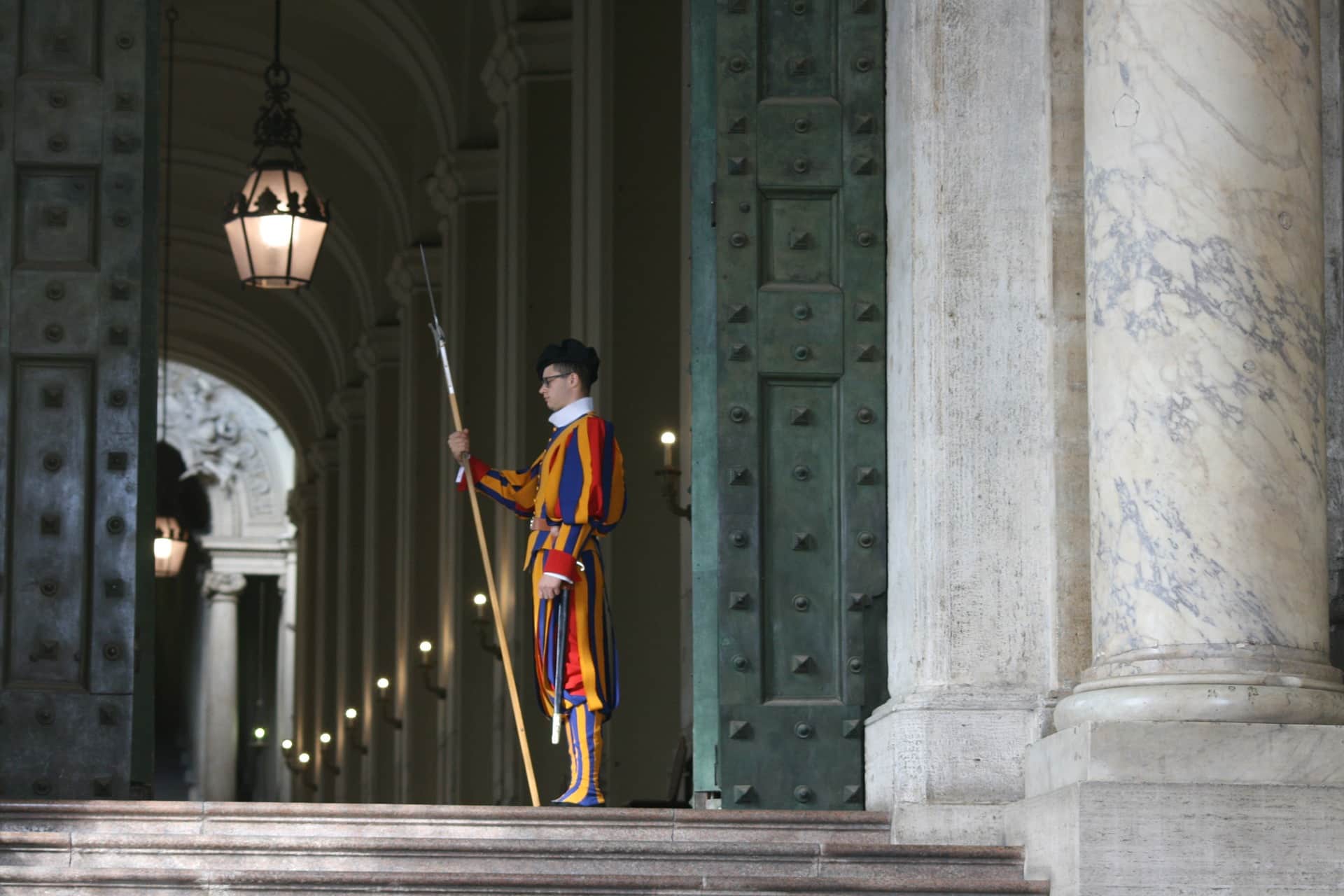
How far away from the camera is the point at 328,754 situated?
94.4 feet

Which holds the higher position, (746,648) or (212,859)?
(746,648)

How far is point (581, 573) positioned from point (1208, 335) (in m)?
2.75

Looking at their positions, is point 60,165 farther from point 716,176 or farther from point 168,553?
point 168,553

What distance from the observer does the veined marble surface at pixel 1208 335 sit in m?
7.88

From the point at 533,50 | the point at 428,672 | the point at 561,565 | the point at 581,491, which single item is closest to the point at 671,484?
the point at 581,491

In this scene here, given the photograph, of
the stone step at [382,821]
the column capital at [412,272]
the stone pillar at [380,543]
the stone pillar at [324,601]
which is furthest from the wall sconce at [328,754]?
the stone step at [382,821]

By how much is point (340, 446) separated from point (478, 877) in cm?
2171

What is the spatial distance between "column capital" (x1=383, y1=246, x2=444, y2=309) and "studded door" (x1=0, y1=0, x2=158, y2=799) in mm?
11750

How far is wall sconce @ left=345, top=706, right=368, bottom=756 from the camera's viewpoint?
25734 millimetres

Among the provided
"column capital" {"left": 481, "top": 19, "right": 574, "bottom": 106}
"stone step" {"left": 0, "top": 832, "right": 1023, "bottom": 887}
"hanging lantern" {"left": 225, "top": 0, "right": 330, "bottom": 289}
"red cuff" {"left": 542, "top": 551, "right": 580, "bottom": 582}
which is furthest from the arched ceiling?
"stone step" {"left": 0, "top": 832, "right": 1023, "bottom": 887}

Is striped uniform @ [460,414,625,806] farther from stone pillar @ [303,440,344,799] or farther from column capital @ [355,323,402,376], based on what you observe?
stone pillar @ [303,440,344,799]

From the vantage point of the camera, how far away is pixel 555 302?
1678 cm

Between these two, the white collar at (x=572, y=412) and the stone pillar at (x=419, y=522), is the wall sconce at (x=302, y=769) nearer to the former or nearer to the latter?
the stone pillar at (x=419, y=522)

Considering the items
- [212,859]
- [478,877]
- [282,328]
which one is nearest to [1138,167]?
[478,877]
